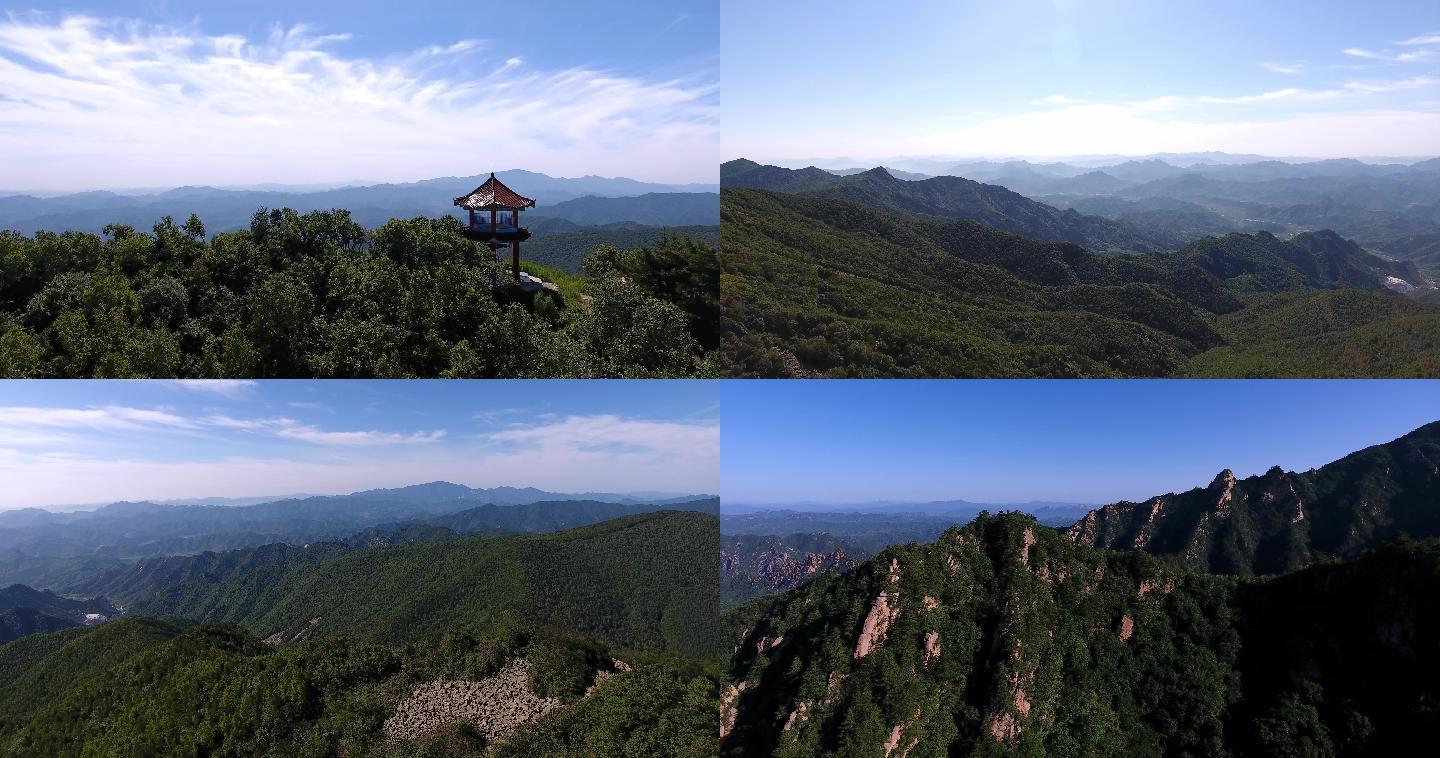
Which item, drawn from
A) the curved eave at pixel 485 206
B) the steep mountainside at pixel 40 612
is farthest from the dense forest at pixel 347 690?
the curved eave at pixel 485 206

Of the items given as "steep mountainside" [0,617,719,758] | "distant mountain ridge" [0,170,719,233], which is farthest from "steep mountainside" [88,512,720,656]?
"distant mountain ridge" [0,170,719,233]

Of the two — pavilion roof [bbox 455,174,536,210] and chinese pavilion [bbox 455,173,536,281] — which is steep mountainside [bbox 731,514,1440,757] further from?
pavilion roof [bbox 455,174,536,210]

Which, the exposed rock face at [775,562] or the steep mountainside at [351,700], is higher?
the steep mountainside at [351,700]

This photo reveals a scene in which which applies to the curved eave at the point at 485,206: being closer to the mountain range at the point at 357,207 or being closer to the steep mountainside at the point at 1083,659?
the steep mountainside at the point at 1083,659

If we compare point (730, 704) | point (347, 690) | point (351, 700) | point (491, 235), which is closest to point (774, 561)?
point (730, 704)

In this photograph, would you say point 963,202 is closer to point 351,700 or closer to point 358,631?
point 358,631
